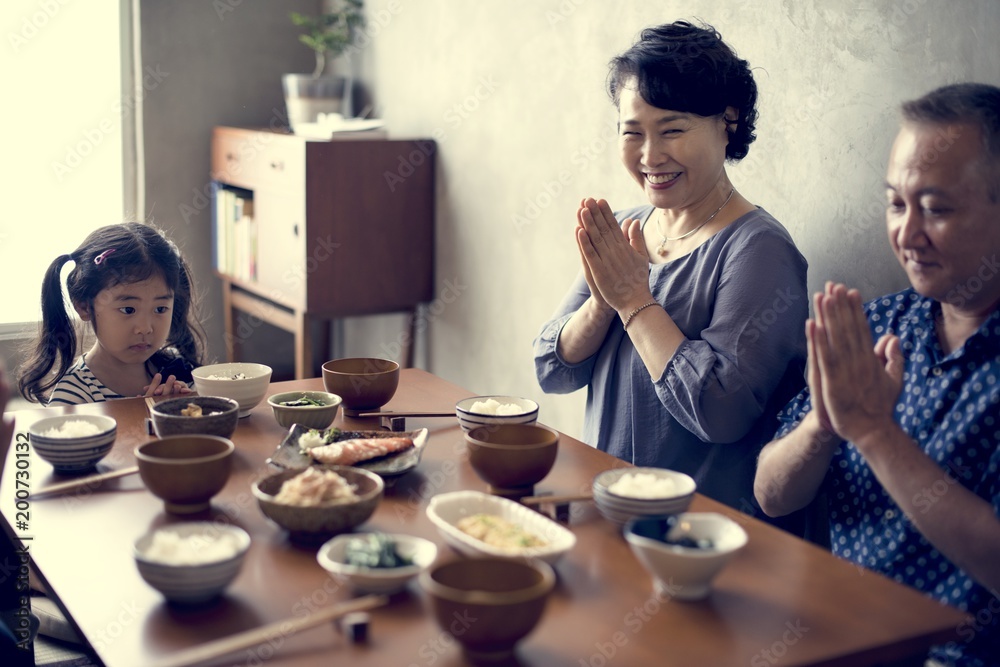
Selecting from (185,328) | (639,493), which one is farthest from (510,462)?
(185,328)

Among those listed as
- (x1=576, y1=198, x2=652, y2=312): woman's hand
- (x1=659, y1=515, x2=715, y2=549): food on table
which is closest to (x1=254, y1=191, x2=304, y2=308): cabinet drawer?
(x1=576, y1=198, x2=652, y2=312): woman's hand

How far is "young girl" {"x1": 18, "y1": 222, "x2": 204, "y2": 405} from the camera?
226 cm

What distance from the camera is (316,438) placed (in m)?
1.67

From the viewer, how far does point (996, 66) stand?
5.87ft

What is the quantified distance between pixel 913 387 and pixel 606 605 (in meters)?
0.72

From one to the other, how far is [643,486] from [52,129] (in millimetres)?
3602

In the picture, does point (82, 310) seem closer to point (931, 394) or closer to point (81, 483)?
point (81, 483)

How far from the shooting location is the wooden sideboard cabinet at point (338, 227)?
144 inches

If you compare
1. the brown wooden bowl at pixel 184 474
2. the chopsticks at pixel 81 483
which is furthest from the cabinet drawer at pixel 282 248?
the brown wooden bowl at pixel 184 474

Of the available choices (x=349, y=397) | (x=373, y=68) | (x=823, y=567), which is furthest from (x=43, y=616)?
(x=373, y=68)

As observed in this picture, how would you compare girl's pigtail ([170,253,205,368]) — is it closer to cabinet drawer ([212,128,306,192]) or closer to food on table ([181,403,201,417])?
food on table ([181,403,201,417])

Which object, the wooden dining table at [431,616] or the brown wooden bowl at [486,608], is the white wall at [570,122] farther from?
the brown wooden bowl at [486,608]

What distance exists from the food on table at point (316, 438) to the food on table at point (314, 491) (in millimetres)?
271

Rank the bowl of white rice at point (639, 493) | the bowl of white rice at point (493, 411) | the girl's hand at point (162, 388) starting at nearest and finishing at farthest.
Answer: the bowl of white rice at point (639, 493) → the bowl of white rice at point (493, 411) → the girl's hand at point (162, 388)
